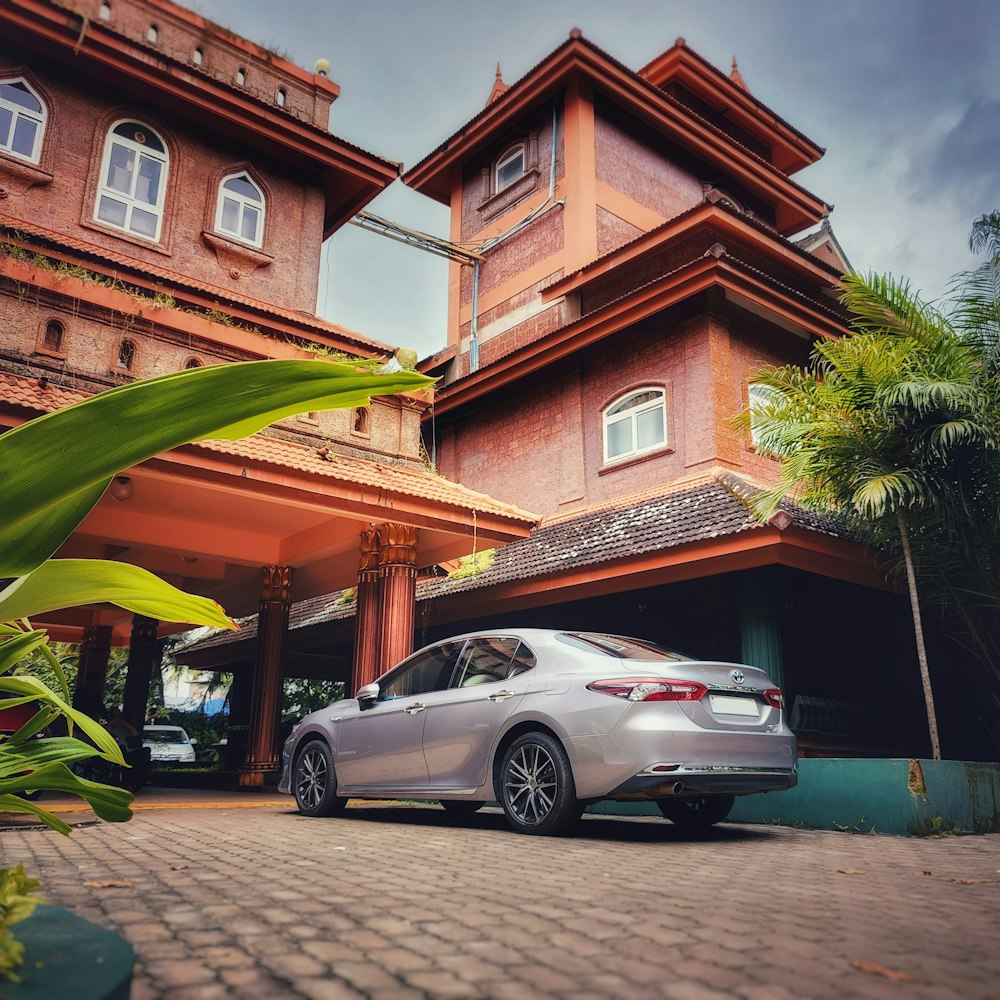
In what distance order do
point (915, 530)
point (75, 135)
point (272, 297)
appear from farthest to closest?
1. point (272, 297)
2. point (75, 135)
3. point (915, 530)

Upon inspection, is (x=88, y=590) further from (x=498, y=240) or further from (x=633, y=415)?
(x=498, y=240)

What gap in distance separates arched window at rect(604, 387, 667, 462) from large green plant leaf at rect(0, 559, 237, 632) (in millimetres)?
11741

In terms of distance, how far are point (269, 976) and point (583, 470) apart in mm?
12608

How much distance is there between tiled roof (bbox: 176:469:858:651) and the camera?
33.8 feet

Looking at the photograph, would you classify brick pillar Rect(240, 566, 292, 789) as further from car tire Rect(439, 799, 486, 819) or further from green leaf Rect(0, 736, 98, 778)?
green leaf Rect(0, 736, 98, 778)

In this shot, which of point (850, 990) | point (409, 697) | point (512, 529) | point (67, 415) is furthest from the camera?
point (512, 529)

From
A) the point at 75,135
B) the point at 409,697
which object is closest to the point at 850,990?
the point at 409,697

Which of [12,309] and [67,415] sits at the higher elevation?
[12,309]

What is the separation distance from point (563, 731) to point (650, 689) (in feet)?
2.14

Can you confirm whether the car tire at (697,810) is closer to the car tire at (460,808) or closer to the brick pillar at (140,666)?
the car tire at (460,808)

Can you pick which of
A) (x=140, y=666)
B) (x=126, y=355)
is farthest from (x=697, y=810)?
(x=140, y=666)

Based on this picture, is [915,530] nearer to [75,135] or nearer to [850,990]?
[850,990]

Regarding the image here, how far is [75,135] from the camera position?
12102 millimetres

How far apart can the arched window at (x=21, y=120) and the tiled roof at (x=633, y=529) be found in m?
8.33
